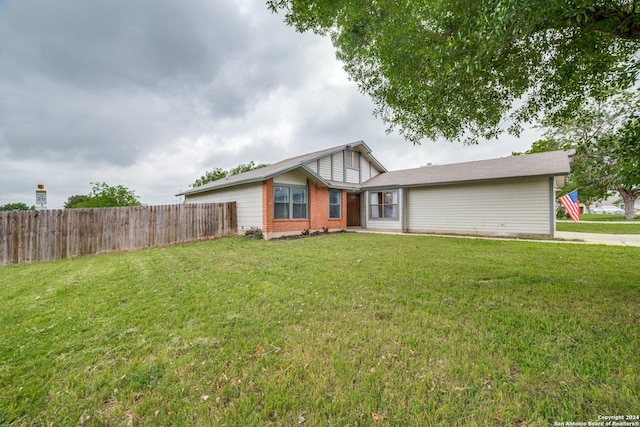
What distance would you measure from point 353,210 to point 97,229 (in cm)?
1403

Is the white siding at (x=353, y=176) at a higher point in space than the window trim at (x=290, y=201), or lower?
higher

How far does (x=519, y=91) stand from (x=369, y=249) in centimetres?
574

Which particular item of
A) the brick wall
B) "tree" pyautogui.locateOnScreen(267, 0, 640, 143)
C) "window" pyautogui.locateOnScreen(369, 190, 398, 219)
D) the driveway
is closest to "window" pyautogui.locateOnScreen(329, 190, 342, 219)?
the brick wall

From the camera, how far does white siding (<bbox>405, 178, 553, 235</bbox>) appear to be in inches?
445

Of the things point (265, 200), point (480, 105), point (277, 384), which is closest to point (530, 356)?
point (277, 384)

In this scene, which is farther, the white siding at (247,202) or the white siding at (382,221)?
the white siding at (382,221)

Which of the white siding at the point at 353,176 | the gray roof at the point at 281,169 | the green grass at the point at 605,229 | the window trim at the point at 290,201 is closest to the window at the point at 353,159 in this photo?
the white siding at the point at 353,176

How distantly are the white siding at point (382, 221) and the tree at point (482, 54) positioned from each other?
30.0 ft

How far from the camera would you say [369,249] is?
8859 millimetres

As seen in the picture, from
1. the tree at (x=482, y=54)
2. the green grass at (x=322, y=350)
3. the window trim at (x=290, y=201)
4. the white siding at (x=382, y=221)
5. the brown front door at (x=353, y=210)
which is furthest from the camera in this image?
the brown front door at (x=353, y=210)

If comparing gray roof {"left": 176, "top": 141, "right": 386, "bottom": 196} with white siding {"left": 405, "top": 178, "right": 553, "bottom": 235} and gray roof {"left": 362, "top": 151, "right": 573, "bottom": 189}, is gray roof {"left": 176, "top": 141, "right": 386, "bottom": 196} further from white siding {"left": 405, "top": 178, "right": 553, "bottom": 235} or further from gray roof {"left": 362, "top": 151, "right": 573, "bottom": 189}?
white siding {"left": 405, "top": 178, "right": 553, "bottom": 235}

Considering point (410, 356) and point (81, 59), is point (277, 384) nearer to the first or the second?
point (410, 356)

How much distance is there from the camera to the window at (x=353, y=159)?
1733 centimetres

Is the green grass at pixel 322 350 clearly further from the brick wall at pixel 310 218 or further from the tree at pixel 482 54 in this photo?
the brick wall at pixel 310 218
